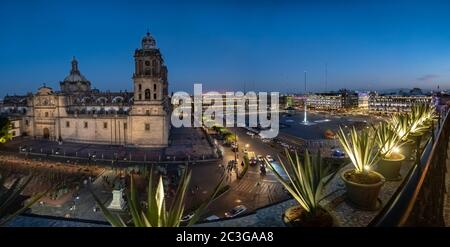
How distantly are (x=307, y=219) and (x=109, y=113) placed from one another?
42.1 m

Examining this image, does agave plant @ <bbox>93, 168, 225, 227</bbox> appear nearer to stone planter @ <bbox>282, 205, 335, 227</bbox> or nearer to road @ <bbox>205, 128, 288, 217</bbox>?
stone planter @ <bbox>282, 205, 335, 227</bbox>

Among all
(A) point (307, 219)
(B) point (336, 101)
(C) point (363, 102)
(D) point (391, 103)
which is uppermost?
(B) point (336, 101)

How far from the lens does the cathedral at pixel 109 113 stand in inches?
1497

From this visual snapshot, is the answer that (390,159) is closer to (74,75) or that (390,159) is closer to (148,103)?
(148,103)

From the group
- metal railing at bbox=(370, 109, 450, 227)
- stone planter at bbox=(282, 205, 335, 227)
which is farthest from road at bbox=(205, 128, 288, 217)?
metal railing at bbox=(370, 109, 450, 227)

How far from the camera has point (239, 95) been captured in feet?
517

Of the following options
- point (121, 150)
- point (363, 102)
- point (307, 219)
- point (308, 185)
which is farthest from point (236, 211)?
point (363, 102)

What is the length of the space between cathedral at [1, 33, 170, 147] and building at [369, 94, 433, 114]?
9615 cm

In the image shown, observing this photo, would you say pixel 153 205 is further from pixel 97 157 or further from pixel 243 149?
pixel 243 149

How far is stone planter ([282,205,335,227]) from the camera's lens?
200 inches

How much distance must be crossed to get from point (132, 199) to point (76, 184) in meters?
20.6

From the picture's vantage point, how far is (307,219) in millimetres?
5227

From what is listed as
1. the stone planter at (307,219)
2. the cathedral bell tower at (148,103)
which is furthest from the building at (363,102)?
the stone planter at (307,219)

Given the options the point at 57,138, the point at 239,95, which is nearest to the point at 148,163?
the point at 57,138
